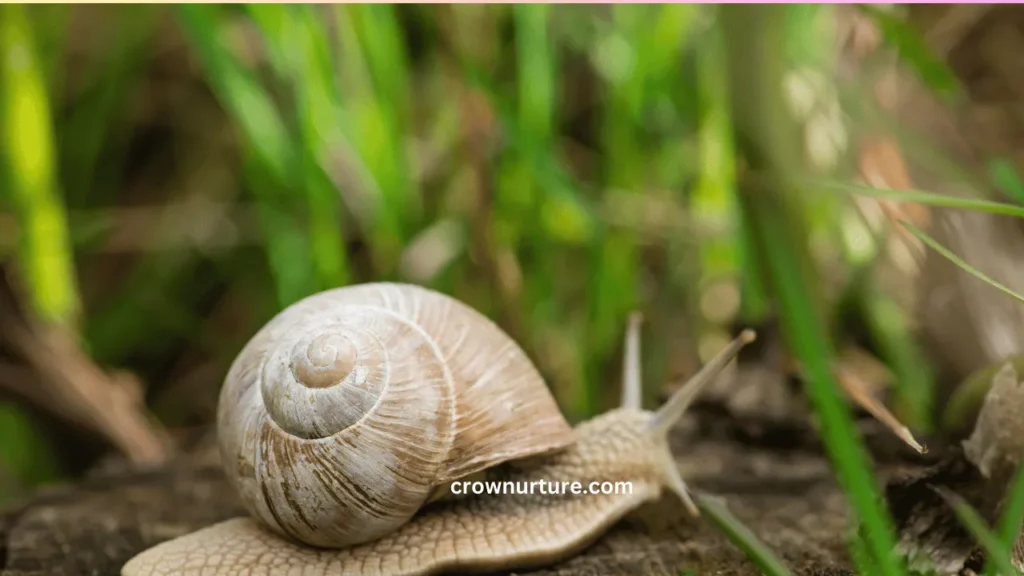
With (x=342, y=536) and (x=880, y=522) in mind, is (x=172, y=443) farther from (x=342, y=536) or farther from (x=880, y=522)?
(x=880, y=522)

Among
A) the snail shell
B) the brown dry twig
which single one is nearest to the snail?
the snail shell

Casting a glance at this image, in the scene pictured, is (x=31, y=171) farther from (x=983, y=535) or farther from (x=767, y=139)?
(x=983, y=535)

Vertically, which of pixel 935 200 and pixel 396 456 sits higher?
pixel 935 200

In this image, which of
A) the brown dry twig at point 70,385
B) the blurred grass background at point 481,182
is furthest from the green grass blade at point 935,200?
the brown dry twig at point 70,385

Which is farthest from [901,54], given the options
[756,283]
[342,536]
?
[342,536]

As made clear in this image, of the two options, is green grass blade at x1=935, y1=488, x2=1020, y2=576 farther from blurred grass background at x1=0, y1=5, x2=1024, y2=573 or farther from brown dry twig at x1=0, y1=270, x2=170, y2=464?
brown dry twig at x1=0, y1=270, x2=170, y2=464

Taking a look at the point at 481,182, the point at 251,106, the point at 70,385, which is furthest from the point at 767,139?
the point at 70,385
